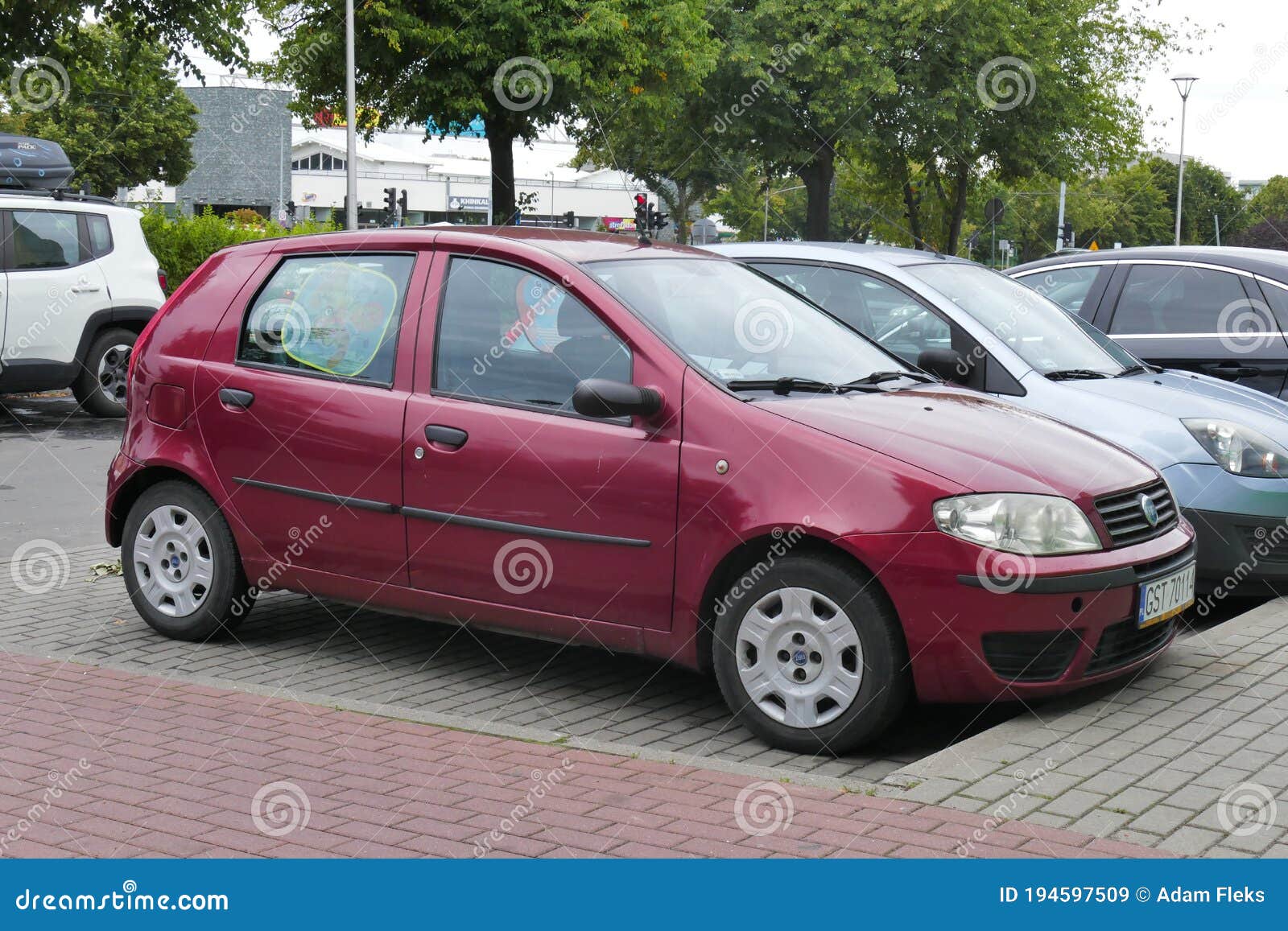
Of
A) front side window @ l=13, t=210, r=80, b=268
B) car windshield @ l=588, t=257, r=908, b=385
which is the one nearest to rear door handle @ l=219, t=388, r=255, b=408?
car windshield @ l=588, t=257, r=908, b=385

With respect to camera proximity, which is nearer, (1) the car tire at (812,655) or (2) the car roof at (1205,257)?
(1) the car tire at (812,655)

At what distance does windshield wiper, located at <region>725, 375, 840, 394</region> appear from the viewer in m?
5.22

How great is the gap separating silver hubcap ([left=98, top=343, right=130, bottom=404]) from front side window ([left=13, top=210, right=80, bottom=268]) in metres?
0.98

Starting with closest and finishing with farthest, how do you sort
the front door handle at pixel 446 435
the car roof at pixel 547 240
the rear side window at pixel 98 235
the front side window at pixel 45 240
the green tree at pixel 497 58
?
1. the front door handle at pixel 446 435
2. the car roof at pixel 547 240
3. the front side window at pixel 45 240
4. the rear side window at pixel 98 235
5. the green tree at pixel 497 58

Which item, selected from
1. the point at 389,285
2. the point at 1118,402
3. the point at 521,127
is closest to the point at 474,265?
the point at 389,285

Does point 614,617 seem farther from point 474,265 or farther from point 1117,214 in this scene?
point 1117,214

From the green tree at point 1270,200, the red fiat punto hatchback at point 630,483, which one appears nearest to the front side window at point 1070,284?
the red fiat punto hatchback at point 630,483

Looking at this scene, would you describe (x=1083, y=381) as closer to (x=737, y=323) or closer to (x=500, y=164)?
(x=737, y=323)

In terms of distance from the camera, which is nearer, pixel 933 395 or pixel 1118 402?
pixel 933 395

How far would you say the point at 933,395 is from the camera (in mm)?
5504

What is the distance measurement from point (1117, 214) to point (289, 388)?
323 feet

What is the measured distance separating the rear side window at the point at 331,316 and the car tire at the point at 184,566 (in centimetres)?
69

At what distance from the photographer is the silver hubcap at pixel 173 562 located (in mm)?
6293

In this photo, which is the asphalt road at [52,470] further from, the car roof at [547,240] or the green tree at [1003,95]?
the green tree at [1003,95]
